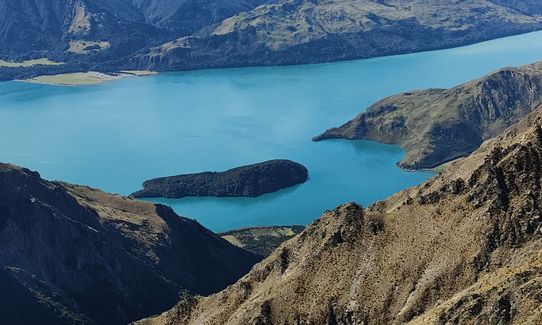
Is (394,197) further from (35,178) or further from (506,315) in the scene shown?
(35,178)

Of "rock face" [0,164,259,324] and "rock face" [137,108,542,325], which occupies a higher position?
"rock face" [137,108,542,325]

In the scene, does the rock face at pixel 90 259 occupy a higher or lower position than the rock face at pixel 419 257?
lower

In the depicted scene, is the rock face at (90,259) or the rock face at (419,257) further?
the rock face at (90,259)

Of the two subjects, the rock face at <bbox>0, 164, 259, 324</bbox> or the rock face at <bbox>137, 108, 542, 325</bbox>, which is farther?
the rock face at <bbox>0, 164, 259, 324</bbox>

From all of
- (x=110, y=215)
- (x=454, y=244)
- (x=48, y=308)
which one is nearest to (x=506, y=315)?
(x=454, y=244)

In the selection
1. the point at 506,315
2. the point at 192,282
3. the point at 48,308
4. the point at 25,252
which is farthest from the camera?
the point at 192,282
